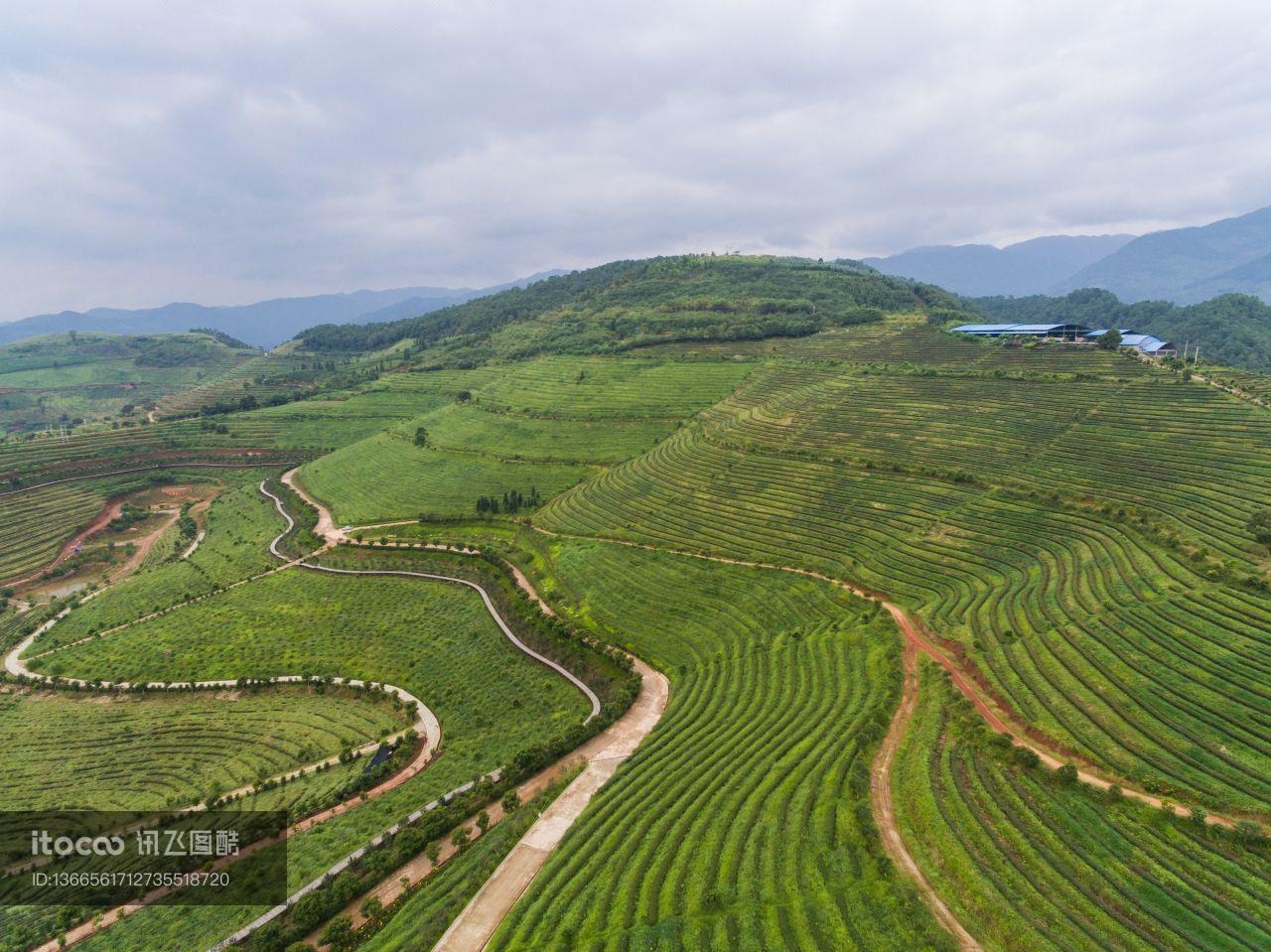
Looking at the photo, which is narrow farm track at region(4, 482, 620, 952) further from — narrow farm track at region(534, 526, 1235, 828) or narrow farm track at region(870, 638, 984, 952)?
narrow farm track at region(534, 526, 1235, 828)

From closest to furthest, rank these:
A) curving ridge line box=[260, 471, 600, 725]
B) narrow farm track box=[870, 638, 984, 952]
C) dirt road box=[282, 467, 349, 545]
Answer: narrow farm track box=[870, 638, 984, 952]
curving ridge line box=[260, 471, 600, 725]
dirt road box=[282, 467, 349, 545]

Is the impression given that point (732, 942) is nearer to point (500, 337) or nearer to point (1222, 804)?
point (1222, 804)

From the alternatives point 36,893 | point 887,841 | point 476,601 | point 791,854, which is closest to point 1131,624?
point 887,841

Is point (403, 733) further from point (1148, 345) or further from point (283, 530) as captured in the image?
point (1148, 345)

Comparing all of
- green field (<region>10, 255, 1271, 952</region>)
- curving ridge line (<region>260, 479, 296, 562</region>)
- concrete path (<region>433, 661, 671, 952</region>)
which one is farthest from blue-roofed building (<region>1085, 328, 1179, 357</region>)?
curving ridge line (<region>260, 479, 296, 562</region>)

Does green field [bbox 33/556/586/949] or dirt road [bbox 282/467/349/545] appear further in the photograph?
dirt road [bbox 282/467/349/545]
